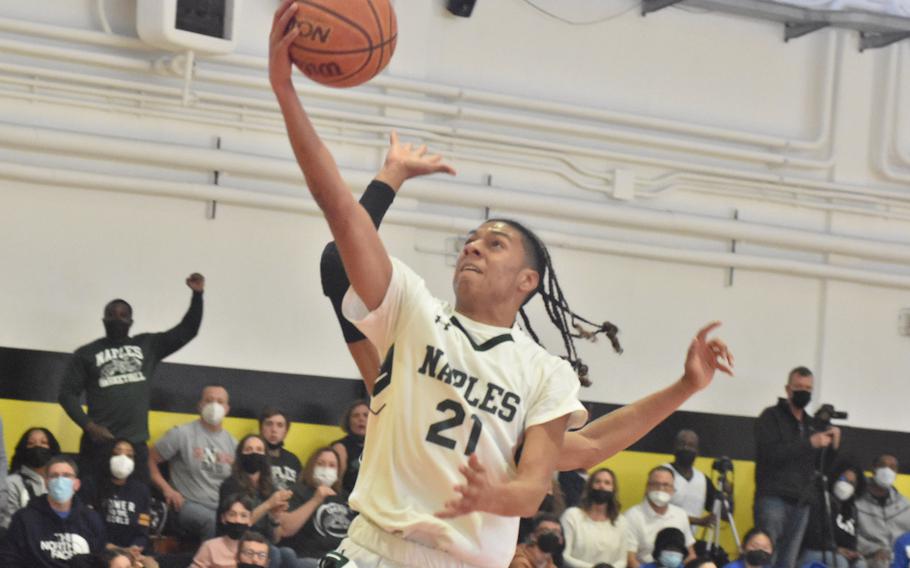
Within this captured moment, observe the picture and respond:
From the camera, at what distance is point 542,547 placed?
9.88 metres

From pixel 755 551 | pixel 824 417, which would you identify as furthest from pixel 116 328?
pixel 824 417

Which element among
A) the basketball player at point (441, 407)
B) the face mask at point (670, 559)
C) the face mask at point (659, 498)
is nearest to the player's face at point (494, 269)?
the basketball player at point (441, 407)

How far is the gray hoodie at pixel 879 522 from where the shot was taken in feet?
40.5

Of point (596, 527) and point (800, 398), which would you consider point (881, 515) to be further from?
point (596, 527)

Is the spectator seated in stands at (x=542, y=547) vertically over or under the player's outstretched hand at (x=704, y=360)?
under

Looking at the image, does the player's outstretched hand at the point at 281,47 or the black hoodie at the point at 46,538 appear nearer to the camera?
the player's outstretched hand at the point at 281,47

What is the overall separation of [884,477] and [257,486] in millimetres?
5717

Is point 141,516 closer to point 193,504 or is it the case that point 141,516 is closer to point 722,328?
point 193,504

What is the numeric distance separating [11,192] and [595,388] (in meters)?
5.23

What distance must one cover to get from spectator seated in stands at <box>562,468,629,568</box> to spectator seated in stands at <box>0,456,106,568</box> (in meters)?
3.47

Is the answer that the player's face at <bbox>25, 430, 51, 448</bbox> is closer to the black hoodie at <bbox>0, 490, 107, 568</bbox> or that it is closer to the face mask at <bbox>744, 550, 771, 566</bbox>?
the black hoodie at <bbox>0, 490, 107, 568</bbox>

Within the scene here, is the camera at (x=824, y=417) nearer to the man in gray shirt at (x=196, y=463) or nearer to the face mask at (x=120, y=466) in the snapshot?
the man in gray shirt at (x=196, y=463)

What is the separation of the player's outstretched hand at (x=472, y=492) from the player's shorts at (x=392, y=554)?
0.32 m

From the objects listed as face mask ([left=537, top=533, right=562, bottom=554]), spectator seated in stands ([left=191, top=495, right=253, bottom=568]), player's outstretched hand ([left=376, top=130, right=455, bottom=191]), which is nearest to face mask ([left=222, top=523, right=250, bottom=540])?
spectator seated in stands ([left=191, top=495, right=253, bottom=568])
